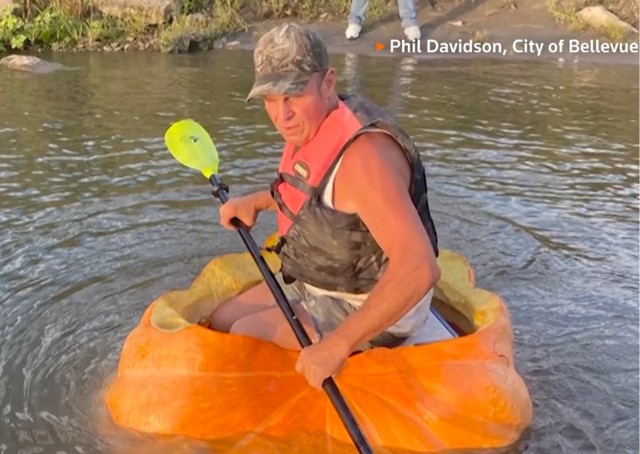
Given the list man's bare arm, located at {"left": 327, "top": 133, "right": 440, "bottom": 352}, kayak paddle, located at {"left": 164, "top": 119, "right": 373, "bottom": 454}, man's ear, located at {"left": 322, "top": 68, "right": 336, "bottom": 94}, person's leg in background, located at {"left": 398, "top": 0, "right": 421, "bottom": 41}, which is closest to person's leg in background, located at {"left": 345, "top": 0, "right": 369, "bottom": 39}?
person's leg in background, located at {"left": 398, "top": 0, "right": 421, "bottom": 41}

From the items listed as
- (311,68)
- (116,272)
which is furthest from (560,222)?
(311,68)

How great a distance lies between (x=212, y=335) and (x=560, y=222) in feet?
8.81

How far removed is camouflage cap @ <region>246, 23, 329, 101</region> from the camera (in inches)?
96.0

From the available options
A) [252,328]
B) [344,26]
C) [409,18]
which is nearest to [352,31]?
[344,26]

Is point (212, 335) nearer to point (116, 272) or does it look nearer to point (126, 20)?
point (116, 272)

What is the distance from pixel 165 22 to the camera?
10453 millimetres

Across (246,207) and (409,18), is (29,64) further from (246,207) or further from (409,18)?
(246,207)

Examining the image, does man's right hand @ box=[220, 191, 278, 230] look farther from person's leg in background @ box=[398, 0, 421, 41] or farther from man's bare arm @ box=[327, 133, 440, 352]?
person's leg in background @ box=[398, 0, 421, 41]

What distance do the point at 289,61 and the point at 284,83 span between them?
0.22 feet

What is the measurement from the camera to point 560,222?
188 inches

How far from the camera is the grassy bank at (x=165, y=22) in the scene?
9.88 meters

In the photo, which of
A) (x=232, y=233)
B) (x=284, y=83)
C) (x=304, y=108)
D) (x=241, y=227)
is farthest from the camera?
(x=232, y=233)

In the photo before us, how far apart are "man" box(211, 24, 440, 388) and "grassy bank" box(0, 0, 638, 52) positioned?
7.50m

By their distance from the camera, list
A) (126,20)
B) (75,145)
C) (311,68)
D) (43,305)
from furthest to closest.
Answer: (126,20), (75,145), (43,305), (311,68)
